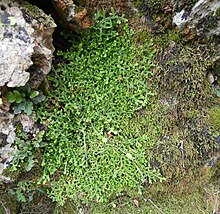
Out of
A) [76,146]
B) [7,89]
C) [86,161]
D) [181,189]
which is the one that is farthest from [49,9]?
[181,189]

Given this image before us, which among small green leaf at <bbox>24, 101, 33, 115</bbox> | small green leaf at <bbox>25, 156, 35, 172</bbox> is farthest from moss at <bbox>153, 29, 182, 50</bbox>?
small green leaf at <bbox>25, 156, 35, 172</bbox>

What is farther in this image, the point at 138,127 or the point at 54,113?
the point at 138,127

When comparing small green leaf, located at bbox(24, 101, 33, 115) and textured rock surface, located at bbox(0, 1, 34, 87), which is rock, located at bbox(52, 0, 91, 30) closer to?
textured rock surface, located at bbox(0, 1, 34, 87)

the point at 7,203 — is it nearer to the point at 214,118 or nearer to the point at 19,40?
the point at 19,40

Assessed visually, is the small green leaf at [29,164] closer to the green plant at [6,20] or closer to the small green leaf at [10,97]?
the small green leaf at [10,97]

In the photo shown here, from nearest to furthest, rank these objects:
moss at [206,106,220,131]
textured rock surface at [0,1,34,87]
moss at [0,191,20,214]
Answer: textured rock surface at [0,1,34,87] → moss at [206,106,220,131] → moss at [0,191,20,214]

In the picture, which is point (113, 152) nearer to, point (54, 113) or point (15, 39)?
point (54, 113)

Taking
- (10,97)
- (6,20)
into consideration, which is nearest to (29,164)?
(10,97)
